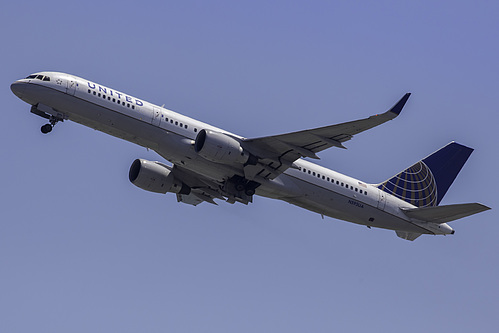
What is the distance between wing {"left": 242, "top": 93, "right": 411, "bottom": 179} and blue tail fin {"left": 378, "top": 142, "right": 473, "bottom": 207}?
8970 mm

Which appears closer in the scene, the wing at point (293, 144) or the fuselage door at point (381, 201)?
the wing at point (293, 144)

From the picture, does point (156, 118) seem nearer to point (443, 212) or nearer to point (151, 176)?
point (151, 176)

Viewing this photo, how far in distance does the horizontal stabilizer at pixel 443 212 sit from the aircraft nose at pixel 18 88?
23.9 meters

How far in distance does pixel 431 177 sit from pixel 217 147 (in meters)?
17.2

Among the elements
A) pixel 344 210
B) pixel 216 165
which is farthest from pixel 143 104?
pixel 344 210

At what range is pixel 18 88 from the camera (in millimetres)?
43188

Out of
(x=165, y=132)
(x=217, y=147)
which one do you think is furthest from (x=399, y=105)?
(x=165, y=132)

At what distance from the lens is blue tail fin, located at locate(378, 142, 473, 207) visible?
168 feet

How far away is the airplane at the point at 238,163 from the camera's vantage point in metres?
42.9

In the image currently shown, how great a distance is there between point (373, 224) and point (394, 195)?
2633 millimetres

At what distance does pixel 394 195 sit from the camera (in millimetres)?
50250

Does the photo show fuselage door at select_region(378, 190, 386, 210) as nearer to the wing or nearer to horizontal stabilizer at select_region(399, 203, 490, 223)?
horizontal stabilizer at select_region(399, 203, 490, 223)

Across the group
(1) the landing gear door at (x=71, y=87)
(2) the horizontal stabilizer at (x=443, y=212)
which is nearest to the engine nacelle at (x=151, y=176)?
(1) the landing gear door at (x=71, y=87)

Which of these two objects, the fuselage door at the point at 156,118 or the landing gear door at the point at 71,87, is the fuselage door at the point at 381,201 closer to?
the fuselage door at the point at 156,118
